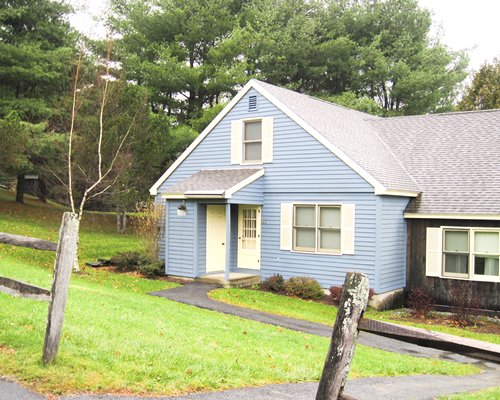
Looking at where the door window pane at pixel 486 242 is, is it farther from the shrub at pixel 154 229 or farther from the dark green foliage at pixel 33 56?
the dark green foliage at pixel 33 56

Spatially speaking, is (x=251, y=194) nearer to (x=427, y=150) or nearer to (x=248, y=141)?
(x=248, y=141)

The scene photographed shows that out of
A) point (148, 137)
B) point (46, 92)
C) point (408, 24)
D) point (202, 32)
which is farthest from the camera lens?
point (408, 24)

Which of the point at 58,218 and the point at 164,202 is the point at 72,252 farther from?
the point at 58,218

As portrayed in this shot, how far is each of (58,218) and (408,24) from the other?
28652mm

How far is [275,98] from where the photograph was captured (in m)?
18.1

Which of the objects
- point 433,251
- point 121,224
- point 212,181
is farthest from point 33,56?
point 433,251

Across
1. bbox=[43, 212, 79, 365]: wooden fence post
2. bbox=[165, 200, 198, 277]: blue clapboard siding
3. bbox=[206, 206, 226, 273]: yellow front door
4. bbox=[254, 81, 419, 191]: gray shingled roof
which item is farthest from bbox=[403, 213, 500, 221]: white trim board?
bbox=[43, 212, 79, 365]: wooden fence post

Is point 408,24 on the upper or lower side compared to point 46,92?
Result: upper

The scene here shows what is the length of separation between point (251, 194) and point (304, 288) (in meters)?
3.74

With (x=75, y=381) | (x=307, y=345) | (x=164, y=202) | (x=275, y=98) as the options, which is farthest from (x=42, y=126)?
(x=75, y=381)

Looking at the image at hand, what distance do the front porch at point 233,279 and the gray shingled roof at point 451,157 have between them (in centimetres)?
581

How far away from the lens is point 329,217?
1678cm

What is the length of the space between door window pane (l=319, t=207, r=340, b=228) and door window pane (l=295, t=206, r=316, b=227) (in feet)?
0.88

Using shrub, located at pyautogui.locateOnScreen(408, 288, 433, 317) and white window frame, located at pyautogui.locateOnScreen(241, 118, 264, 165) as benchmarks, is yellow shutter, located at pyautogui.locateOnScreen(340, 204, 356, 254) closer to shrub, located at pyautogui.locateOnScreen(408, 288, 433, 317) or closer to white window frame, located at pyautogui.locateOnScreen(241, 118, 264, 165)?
shrub, located at pyautogui.locateOnScreen(408, 288, 433, 317)
